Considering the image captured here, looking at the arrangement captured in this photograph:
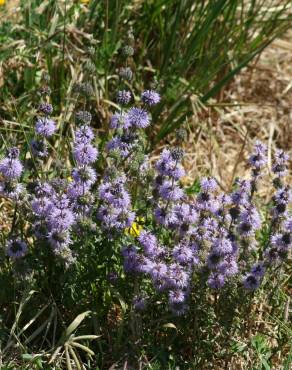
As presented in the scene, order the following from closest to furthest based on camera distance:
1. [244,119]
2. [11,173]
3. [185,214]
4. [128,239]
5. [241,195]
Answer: [11,173]
[185,214]
[241,195]
[128,239]
[244,119]

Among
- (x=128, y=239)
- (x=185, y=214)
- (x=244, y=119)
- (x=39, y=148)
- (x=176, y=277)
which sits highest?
(x=39, y=148)

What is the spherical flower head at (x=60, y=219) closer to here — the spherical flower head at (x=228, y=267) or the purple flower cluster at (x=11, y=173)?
the purple flower cluster at (x=11, y=173)

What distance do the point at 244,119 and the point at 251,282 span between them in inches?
97.2

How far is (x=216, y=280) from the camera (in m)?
2.71

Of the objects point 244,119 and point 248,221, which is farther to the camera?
point 244,119

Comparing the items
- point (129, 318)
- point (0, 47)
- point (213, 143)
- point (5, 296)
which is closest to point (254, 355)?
point (129, 318)

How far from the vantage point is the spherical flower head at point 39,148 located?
2.75 m

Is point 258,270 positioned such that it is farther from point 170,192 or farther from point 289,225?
point 170,192

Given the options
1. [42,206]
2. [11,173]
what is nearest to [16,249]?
[42,206]

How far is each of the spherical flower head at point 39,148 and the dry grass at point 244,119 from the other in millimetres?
1761

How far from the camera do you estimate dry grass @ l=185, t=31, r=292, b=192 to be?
4.57m

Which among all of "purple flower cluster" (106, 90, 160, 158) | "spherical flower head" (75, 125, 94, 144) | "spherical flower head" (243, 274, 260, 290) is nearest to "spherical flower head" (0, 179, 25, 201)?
"spherical flower head" (75, 125, 94, 144)

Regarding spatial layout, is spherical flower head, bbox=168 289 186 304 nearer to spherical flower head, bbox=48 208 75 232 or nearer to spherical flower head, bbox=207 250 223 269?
spherical flower head, bbox=207 250 223 269

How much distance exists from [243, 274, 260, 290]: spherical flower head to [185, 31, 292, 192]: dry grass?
5.60 feet
